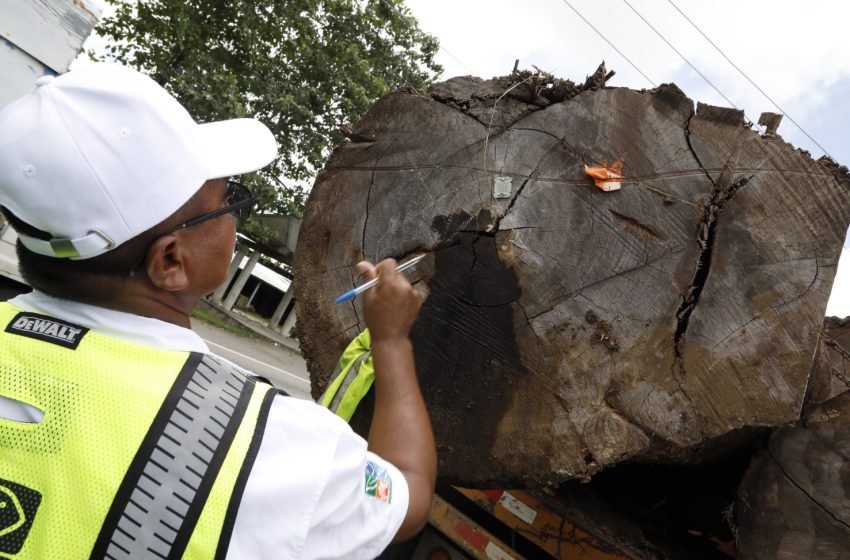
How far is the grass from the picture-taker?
1348 cm

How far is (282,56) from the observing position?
12.1 meters

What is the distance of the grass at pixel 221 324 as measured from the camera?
13.5 m

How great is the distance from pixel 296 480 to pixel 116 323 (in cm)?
38

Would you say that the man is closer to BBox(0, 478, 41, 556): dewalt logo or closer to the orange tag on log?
BBox(0, 478, 41, 556): dewalt logo

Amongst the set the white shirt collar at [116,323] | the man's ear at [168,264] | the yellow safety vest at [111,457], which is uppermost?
the man's ear at [168,264]

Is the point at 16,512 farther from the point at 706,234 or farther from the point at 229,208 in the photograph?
the point at 706,234

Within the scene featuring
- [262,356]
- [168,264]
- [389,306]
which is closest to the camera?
[168,264]

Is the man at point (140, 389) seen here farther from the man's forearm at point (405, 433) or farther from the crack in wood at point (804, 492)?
the crack in wood at point (804, 492)

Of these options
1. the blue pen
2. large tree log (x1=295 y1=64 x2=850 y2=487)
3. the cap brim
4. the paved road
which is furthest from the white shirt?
the paved road

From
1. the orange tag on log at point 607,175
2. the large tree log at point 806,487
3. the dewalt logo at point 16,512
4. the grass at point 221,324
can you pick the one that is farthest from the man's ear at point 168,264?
the grass at point 221,324

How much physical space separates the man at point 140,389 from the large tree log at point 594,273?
2.18 ft

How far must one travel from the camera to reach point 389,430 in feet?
3.99

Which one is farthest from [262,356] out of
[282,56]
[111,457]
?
[111,457]

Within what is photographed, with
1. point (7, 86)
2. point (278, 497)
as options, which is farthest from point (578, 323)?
point (7, 86)
